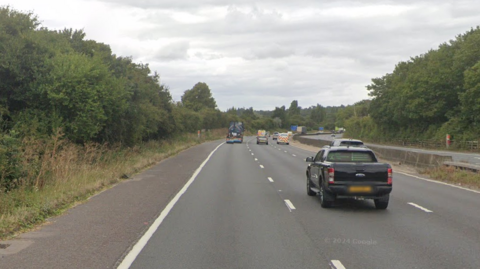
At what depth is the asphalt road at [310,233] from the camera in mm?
7684

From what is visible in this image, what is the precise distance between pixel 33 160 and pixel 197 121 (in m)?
72.9

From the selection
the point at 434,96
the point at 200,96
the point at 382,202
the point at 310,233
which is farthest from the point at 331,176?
the point at 200,96

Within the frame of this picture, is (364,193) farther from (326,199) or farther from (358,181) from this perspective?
(326,199)

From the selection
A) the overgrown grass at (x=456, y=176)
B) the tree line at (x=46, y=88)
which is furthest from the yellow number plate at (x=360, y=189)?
the tree line at (x=46, y=88)

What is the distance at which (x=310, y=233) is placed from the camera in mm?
9898

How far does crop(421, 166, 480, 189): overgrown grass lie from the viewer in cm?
1994

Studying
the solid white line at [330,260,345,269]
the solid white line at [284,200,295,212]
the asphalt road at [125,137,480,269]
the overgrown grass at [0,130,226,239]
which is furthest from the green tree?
the solid white line at [330,260,345,269]

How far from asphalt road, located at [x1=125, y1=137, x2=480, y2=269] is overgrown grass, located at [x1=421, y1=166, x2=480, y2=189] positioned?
11.9ft

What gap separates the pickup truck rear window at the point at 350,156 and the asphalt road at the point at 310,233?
1.26 metres

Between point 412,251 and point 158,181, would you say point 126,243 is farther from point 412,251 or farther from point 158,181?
point 158,181

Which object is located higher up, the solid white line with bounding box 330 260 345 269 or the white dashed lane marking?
the solid white line with bounding box 330 260 345 269

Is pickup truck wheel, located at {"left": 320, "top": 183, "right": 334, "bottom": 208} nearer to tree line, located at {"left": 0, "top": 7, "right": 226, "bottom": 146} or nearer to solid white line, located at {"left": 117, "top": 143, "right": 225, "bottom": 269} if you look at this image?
solid white line, located at {"left": 117, "top": 143, "right": 225, "bottom": 269}

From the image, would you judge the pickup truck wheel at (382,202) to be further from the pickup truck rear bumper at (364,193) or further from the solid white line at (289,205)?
the solid white line at (289,205)

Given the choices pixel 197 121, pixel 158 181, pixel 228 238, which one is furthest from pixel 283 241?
pixel 197 121
